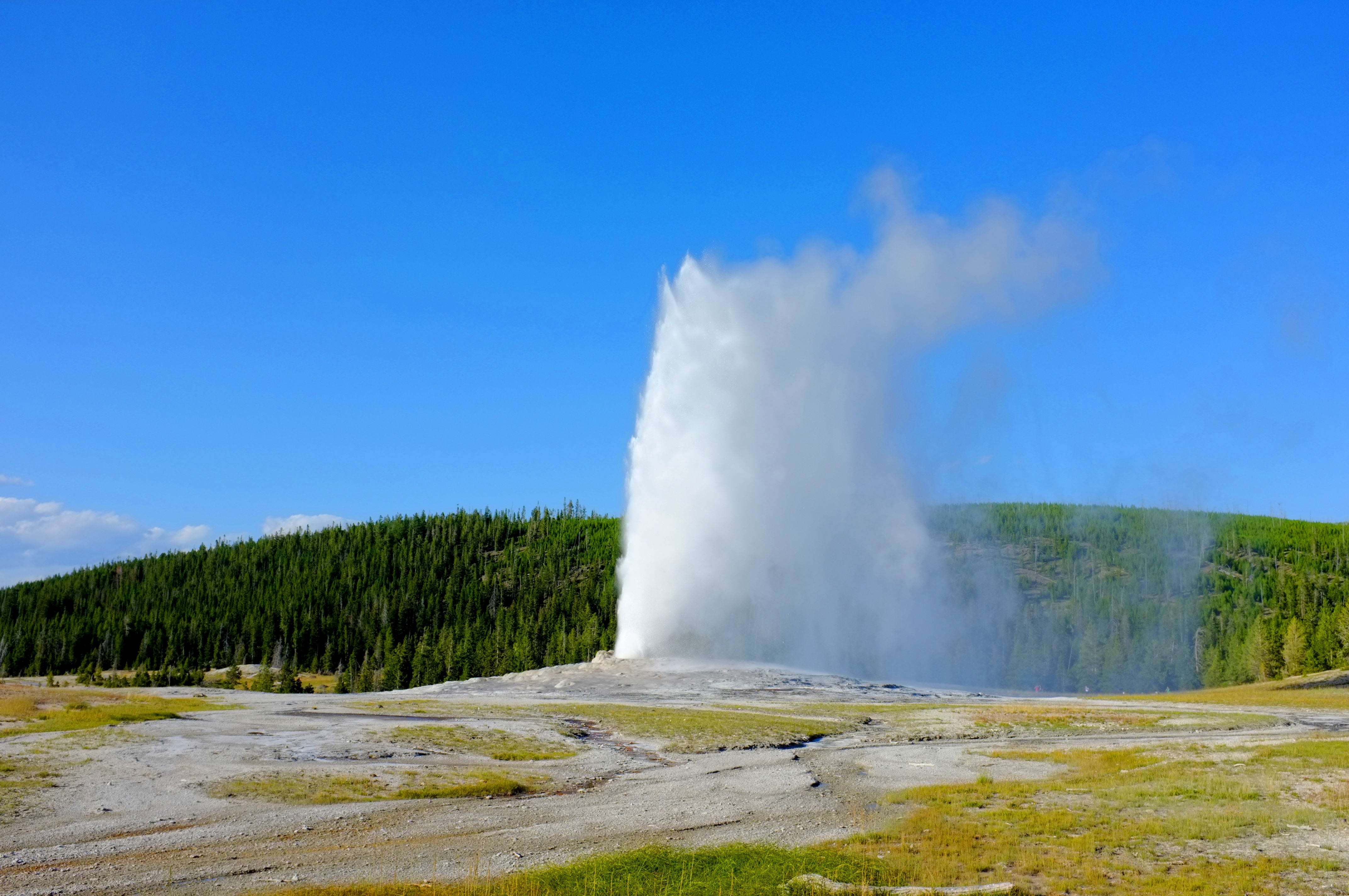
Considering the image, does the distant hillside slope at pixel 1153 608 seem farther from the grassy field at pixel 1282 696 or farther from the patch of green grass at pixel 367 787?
the patch of green grass at pixel 367 787

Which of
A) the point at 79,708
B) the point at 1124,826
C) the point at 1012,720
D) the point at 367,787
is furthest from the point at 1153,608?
the point at 367,787

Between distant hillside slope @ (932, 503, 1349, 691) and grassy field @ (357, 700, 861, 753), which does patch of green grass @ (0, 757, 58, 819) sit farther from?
distant hillside slope @ (932, 503, 1349, 691)

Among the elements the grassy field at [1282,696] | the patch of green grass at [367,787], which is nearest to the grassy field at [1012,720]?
the grassy field at [1282,696]

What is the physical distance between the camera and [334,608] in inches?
6024

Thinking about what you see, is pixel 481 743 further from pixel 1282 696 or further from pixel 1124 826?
pixel 1282 696

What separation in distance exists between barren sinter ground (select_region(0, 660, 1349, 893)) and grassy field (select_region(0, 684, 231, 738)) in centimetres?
103

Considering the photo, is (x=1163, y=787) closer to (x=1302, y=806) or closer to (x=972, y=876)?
(x=1302, y=806)

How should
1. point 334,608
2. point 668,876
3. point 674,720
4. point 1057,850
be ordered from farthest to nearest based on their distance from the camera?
point 334,608
point 674,720
point 1057,850
point 668,876

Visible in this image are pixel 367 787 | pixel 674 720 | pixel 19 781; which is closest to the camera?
pixel 19 781

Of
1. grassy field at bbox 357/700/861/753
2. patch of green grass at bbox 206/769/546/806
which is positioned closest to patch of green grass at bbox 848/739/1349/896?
patch of green grass at bbox 206/769/546/806

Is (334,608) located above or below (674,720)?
above

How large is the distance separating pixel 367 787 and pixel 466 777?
9.76 feet

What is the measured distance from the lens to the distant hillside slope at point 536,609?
111 m

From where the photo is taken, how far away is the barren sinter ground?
17.4 meters
